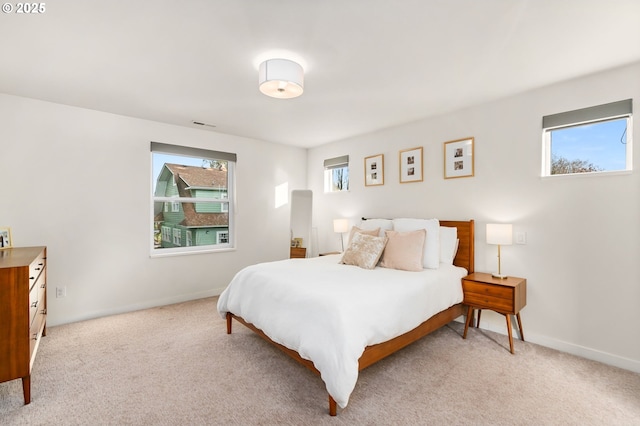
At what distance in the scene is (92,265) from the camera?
341 centimetres

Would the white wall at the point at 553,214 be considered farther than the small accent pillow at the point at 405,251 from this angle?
No

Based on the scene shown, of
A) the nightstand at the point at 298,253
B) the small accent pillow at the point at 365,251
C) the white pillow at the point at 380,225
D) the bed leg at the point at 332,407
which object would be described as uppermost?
the white pillow at the point at 380,225

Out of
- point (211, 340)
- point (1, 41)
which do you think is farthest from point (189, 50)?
point (211, 340)

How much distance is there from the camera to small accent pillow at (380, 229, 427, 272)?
9.66 feet

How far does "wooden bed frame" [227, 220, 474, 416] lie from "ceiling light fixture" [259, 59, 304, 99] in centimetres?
199

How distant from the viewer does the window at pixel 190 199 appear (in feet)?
13.1

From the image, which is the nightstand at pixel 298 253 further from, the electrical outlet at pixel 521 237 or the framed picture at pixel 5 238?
the framed picture at pixel 5 238

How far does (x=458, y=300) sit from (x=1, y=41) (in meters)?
4.17

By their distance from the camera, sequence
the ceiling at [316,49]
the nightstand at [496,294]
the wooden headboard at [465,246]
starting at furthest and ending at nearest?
the wooden headboard at [465,246]
the nightstand at [496,294]
the ceiling at [316,49]

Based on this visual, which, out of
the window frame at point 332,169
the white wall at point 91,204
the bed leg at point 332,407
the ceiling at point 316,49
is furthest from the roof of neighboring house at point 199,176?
the bed leg at point 332,407

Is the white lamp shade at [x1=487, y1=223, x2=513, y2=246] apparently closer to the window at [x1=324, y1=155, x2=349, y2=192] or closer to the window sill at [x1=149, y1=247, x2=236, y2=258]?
Answer: the window at [x1=324, y1=155, x2=349, y2=192]

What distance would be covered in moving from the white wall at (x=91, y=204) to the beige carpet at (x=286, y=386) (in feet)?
2.33

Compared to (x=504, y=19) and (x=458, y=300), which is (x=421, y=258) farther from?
(x=504, y=19)

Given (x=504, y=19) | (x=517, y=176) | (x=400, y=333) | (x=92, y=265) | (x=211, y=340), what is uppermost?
(x=504, y=19)
